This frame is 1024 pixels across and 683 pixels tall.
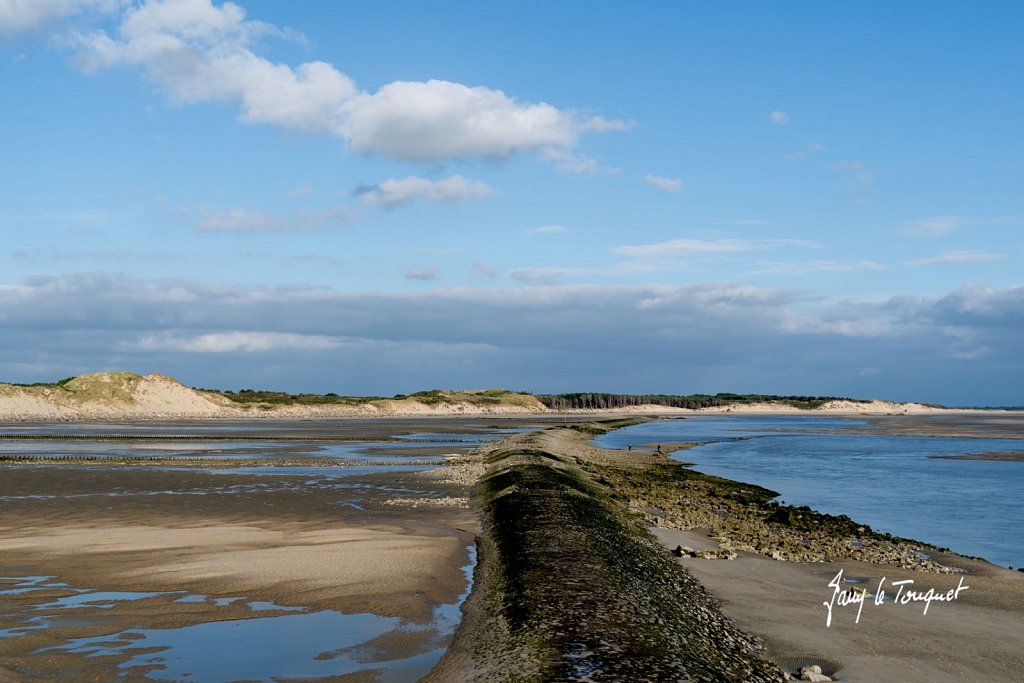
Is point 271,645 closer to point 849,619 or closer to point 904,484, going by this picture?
point 849,619

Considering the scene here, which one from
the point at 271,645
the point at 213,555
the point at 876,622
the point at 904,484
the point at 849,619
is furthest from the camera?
the point at 904,484

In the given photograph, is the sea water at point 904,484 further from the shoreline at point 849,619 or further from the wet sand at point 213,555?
the wet sand at point 213,555

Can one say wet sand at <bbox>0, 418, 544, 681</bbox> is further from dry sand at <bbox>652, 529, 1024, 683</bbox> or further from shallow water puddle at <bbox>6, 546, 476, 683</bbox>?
dry sand at <bbox>652, 529, 1024, 683</bbox>

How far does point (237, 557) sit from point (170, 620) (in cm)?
542

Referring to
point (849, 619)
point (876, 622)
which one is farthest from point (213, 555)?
point (876, 622)

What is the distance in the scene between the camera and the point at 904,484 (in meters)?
39.7

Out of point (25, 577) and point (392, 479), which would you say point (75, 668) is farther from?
point (392, 479)

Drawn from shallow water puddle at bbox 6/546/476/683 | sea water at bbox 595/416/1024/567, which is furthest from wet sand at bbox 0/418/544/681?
sea water at bbox 595/416/1024/567

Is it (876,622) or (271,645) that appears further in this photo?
(876,622)

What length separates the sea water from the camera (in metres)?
25.8

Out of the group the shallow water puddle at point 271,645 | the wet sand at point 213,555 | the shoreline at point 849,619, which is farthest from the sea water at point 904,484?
the shallow water puddle at point 271,645

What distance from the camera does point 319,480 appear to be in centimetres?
3684

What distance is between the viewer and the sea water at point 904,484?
1015 inches

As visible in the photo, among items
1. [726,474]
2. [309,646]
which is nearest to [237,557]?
[309,646]
